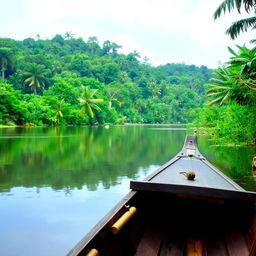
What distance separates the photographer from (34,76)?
47.5 metres

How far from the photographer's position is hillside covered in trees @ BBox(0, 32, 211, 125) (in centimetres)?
3916

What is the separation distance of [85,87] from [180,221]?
145 feet

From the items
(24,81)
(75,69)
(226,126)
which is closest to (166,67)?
(75,69)

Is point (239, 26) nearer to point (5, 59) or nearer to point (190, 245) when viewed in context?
point (190, 245)

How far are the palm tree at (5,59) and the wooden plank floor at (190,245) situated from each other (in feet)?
158

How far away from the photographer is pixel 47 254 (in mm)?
3871

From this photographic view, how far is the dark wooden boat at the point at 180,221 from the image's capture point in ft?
8.42

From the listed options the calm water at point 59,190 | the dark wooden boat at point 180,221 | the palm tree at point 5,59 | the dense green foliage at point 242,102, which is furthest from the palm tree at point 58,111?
the dark wooden boat at point 180,221

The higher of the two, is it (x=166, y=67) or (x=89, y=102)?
(x=166, y=67)

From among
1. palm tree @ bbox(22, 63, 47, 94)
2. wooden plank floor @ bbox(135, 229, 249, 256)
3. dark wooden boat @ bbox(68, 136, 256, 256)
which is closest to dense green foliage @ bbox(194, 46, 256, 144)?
dark wooden boat @ bbox(68, 136, 256, 256)

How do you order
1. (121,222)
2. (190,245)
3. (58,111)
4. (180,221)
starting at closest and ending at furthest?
(121,222) < (190,245) < (180,221) < (58,111)

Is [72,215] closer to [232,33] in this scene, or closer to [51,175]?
[51,175]

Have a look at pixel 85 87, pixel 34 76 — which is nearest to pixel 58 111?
pixel 85 87

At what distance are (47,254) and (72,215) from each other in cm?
138
